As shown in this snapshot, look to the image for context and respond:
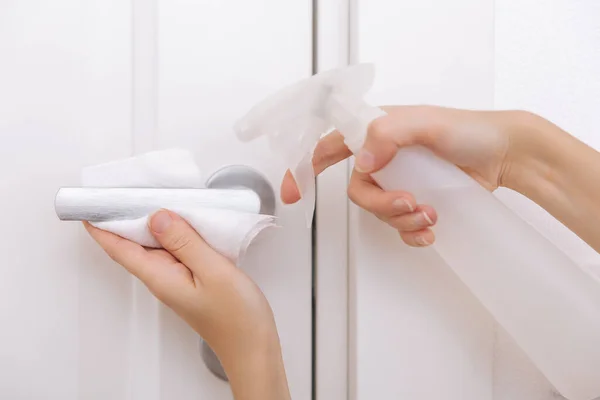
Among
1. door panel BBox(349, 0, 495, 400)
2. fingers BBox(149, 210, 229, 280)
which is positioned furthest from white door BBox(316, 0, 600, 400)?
fingers BBox(149, 210, 229, 280)

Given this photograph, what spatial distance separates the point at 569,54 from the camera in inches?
17.5

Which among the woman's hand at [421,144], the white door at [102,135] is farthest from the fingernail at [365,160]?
the white door at [102,135]

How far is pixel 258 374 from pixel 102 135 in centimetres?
Result: 22

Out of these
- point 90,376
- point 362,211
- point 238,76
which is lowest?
point 90,376

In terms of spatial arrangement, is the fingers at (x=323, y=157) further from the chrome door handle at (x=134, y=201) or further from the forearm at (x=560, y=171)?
the forearm at (x=560, y=171)

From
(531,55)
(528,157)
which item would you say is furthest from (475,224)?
(531,55)

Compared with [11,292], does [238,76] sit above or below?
above

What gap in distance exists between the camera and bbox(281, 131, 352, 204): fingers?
39 cm

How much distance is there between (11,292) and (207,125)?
20cm

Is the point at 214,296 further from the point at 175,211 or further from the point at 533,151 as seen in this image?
the point at 533,151

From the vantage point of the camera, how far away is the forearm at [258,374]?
355 mm

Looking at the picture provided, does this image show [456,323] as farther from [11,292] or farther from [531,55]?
[11,292]

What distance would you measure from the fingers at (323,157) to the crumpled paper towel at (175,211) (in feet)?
0.08

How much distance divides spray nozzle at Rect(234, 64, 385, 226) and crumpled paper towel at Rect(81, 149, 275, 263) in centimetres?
5
